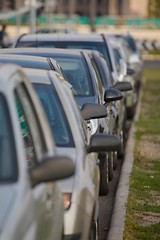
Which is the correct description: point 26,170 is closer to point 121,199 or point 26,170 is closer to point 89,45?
point 121,199

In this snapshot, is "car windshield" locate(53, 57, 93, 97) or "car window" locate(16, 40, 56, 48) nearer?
"car windshield" locate(53, 57, 93, 97)

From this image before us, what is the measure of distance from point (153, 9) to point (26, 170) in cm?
11274

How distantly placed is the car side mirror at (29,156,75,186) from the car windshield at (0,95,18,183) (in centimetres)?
13

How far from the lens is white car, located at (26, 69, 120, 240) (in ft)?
24.7

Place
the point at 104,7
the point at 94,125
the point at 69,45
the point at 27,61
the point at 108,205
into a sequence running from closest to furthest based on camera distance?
the point at 27,61, the point at 94,125, the point at 108,205, the point at 69,45, the point at 104,7

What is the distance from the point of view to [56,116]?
28.2 feet

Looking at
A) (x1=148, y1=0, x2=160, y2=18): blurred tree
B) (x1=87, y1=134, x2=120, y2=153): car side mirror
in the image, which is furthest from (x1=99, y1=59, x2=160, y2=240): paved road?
(x1=148, y1=0, x2=160, y2=18): blurred tree

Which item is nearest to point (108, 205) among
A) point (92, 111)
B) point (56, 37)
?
point (92, 111)

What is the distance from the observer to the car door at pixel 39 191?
6339 mm

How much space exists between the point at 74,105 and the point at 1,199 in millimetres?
2873

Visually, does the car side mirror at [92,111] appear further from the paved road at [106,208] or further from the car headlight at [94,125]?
the car headlight at [94,125]

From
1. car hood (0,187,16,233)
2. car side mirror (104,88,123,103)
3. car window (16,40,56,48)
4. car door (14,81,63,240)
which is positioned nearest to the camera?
car hood (0,187,16,233)

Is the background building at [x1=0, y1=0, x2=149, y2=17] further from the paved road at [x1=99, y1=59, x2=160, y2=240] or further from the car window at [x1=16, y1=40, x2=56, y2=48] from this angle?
the paved road at [x1=99, y1=59, x2=160, y2=240]

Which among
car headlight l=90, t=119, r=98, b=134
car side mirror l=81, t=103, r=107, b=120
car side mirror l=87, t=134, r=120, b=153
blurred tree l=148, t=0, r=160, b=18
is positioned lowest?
blurred tree l=148, t=0, r=160, b=18
